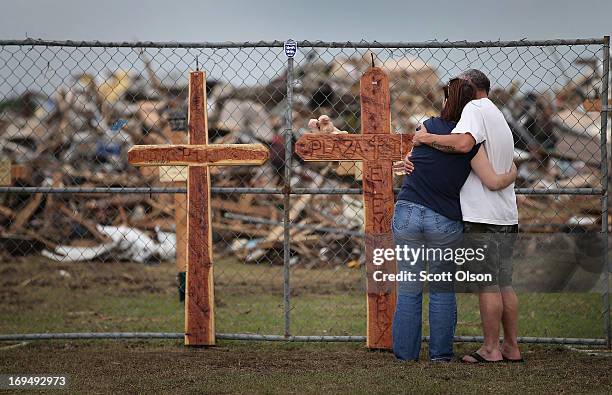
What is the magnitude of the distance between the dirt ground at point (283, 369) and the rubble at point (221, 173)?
5.81m

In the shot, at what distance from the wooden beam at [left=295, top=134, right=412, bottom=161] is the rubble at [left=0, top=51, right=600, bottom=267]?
549 centimetres

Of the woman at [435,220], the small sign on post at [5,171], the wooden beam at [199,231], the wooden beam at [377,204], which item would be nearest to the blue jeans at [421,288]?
the woman at [435,220]

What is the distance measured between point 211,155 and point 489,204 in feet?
7.14

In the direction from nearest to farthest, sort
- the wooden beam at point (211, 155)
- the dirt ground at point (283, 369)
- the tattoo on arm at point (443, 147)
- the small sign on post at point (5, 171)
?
1. the dirt ground at point (283, 369)
2. the tattoo on arm at point (443, 147)
3. the wooden beam at point (211, 155)
4. the small sign on post at point (5, 171)

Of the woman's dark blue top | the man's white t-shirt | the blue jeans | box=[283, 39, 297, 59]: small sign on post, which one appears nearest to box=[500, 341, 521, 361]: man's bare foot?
the blue jeans

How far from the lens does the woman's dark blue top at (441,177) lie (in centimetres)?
647

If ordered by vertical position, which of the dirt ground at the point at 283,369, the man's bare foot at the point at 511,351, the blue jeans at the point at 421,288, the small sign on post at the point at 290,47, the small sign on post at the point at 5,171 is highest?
the small sign on post at the point at 290,47

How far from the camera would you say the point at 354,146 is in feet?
23.3

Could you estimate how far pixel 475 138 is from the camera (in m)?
6.38

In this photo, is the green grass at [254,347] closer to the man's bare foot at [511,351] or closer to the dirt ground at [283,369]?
the dirt ground at [283,369]

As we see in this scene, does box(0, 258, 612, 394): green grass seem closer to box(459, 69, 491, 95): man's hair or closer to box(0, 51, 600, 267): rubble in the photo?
box(0, 51, 600, 267): rubble

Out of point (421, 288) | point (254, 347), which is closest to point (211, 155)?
point (254, 347)

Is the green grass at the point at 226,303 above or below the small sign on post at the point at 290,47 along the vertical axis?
below

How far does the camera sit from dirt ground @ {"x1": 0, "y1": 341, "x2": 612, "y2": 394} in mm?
5723
